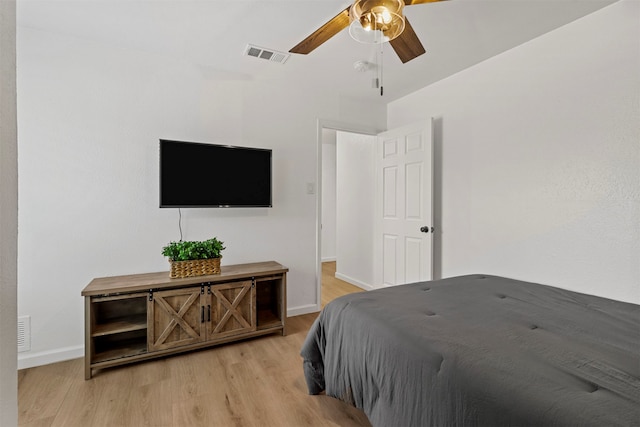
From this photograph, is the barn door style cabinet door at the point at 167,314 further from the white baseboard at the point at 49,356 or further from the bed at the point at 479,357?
the bed at the point at 479,357

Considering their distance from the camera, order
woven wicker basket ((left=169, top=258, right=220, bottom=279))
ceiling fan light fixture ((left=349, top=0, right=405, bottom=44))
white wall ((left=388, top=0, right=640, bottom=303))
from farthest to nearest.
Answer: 1. woven wicker basket ((left=169, top=258, right=220, bottom=279))
2. white wall ((left=388, top=0, right=640, bottom=303))
3. ceiling fan light fixture ((left=349, top=0, right=405, bottom=44))

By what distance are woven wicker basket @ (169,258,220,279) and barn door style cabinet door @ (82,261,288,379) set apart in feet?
0.18

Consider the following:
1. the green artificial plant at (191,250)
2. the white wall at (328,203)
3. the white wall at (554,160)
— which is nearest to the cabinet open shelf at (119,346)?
the green artificial plant at (191,250)

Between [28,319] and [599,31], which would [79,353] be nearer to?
[28,319]

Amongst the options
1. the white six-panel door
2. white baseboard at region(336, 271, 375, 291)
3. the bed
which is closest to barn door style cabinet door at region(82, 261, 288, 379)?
the bed

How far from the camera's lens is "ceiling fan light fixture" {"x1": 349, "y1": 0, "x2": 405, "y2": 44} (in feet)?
4.54

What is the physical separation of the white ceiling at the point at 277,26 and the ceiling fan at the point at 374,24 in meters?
0.44

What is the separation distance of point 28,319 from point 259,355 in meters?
1.69

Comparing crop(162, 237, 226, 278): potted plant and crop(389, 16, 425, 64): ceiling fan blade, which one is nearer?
crop(389, 16, 425, 64): ceiling fan blade

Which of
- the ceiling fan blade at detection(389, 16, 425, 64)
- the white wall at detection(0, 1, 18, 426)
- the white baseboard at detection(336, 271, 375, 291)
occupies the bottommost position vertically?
the white baseboard at detection(336, 271, 375, 291)

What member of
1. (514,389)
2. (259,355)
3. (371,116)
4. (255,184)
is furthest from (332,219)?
(514,389)

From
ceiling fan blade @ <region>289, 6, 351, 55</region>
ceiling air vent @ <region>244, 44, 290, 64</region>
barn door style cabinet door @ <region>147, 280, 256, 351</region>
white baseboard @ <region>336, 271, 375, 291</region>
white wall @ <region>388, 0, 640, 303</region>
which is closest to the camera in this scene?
ceiling fan blade @ <region>289, 6, 351, 55</region>

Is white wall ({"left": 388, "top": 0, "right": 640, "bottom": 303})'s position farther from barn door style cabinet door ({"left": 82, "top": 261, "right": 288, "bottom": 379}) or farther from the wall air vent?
the wall air vent

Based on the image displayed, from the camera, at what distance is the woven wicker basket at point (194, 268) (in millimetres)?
2330
